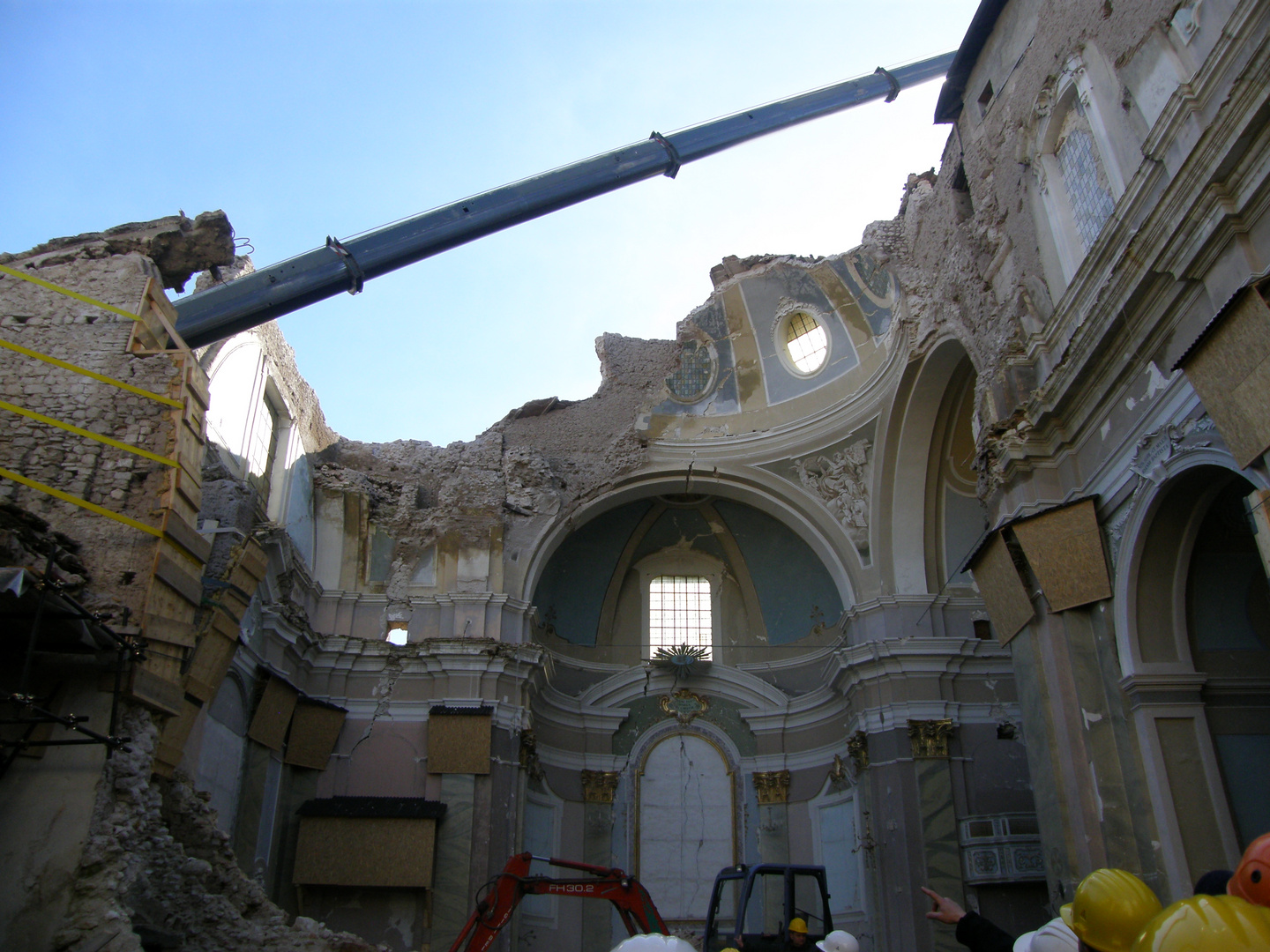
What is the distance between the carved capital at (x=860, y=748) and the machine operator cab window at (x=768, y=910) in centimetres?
200

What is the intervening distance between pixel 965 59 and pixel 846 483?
7.62 meters

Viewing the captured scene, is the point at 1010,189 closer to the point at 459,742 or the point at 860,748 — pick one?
the point at 860,748

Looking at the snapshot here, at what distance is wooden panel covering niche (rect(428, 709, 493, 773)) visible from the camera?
48.0 ft

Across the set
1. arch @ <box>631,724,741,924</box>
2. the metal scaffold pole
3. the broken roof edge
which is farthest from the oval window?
arch @ <box>631,724,741,924</box>

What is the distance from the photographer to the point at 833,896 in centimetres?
1598

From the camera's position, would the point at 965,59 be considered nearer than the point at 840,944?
No

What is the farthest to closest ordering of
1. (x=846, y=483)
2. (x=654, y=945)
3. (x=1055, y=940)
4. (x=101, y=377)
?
(x=846, y=483) → (x=101, y=377) → (x=1055, y=940) → (x=654, y=945)

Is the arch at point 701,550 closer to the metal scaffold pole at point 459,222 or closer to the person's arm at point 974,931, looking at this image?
the metal scaffold pole at point 459,222

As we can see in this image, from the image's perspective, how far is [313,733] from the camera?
14758mm

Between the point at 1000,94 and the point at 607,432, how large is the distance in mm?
9534

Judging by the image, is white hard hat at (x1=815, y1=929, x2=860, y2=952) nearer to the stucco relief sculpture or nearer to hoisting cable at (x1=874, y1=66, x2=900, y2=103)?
the stucco relief sculpture

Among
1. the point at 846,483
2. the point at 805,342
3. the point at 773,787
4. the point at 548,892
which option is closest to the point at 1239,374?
the point at 548,892

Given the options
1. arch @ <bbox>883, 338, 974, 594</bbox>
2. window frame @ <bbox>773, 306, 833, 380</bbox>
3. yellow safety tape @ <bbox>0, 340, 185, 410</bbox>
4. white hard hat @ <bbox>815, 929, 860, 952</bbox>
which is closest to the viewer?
white hard hat @ <bbox>815, 929, 860, 952</bbox>

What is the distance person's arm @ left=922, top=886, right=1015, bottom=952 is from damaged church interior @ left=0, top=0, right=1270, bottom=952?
3203 millimetres
